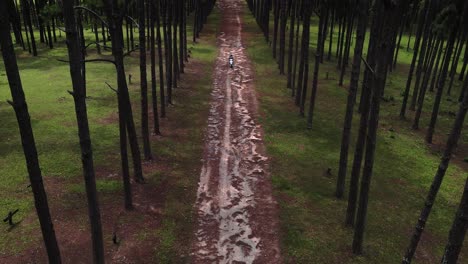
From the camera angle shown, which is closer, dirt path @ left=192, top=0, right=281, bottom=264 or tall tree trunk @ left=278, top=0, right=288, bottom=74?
dirt path @ left=192, top=0, right=281, bottom=264

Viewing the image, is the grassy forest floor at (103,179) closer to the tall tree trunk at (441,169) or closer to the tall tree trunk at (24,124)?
the tall tree trunk at (24,124)

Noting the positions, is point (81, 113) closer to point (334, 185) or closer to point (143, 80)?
point (143, 80)

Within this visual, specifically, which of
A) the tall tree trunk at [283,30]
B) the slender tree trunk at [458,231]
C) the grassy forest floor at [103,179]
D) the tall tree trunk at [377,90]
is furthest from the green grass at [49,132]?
the tall tree trunk at [283,30]

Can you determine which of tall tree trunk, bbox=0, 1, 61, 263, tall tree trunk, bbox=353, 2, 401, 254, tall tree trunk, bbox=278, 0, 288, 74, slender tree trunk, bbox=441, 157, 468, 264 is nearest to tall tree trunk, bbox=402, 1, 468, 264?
slender tree trunk, bbox=441, 157, 468, 264

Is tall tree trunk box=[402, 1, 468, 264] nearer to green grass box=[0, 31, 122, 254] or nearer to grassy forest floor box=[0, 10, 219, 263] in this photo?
grassy forest floor box=[0, 10, 219, 263]

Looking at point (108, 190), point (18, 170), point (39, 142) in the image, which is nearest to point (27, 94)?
point (39, 142)

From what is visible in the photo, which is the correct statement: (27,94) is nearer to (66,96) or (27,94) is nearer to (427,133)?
(66,96)

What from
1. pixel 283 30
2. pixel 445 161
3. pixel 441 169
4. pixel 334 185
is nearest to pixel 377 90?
pixel 445 161
